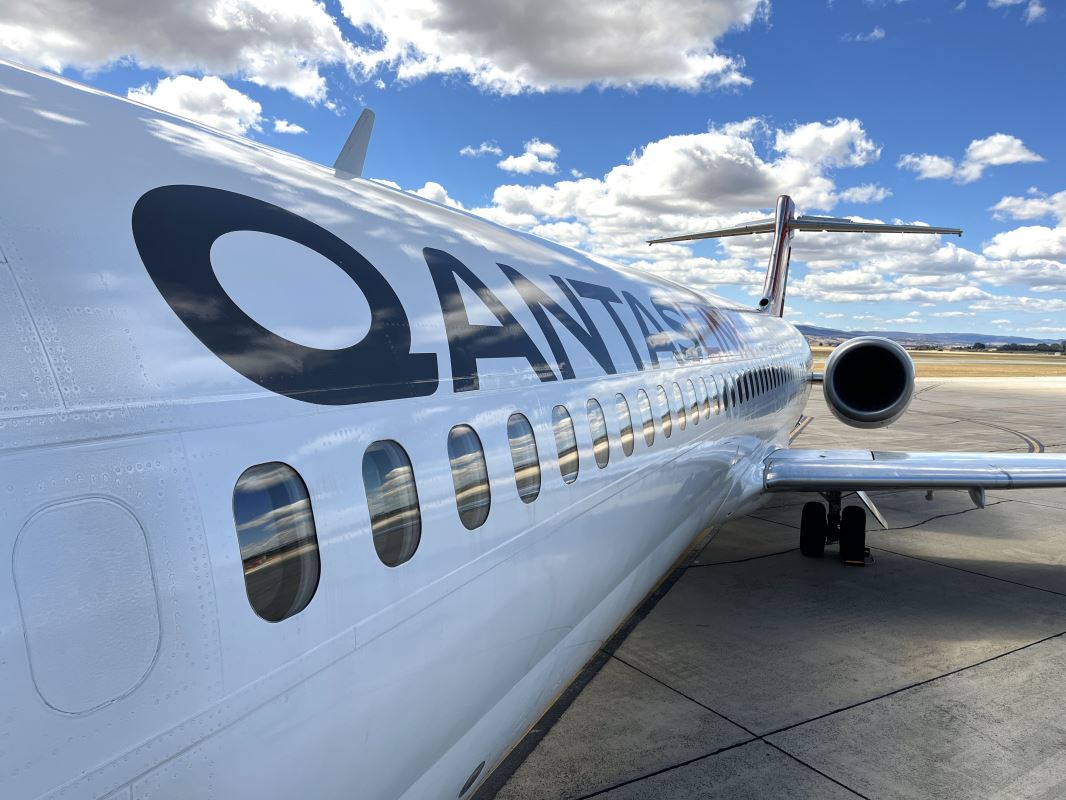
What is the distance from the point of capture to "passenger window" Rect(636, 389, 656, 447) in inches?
208

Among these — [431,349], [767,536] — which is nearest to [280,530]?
[431,349]

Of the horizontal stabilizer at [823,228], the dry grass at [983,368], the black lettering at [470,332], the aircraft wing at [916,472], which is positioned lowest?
the dry grass at [983,368]

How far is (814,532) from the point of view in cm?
980

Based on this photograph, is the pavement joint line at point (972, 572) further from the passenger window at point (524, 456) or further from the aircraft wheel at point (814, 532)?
the passenger window at point (524, 456)

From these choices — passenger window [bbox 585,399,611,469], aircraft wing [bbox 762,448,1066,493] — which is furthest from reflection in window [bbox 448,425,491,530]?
aircraft wing [bbox 762,448,1066,493]

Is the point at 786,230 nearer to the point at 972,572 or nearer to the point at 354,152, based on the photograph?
the point at 972,572

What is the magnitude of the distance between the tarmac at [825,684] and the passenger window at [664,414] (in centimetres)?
211

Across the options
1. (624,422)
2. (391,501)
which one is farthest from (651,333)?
(391,501)

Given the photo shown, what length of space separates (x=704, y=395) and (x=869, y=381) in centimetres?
637

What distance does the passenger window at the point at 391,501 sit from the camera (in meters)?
2.54

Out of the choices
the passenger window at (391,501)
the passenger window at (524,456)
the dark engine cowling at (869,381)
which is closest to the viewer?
the passenger window at (391,501)

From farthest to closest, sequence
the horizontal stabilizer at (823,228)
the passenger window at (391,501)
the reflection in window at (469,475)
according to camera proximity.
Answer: the horizontal stabilizer at (823,228) < the reflection in window at (469,475) < the passenger window at (391,501)

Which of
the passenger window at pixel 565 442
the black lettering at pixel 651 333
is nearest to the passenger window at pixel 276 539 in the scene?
the passenger window at pixel 565 442

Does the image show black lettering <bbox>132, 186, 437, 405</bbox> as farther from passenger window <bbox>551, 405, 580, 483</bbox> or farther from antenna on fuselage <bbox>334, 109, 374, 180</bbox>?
antenna on fuselage <bbox>334, 109, 374, 180</bbox>
